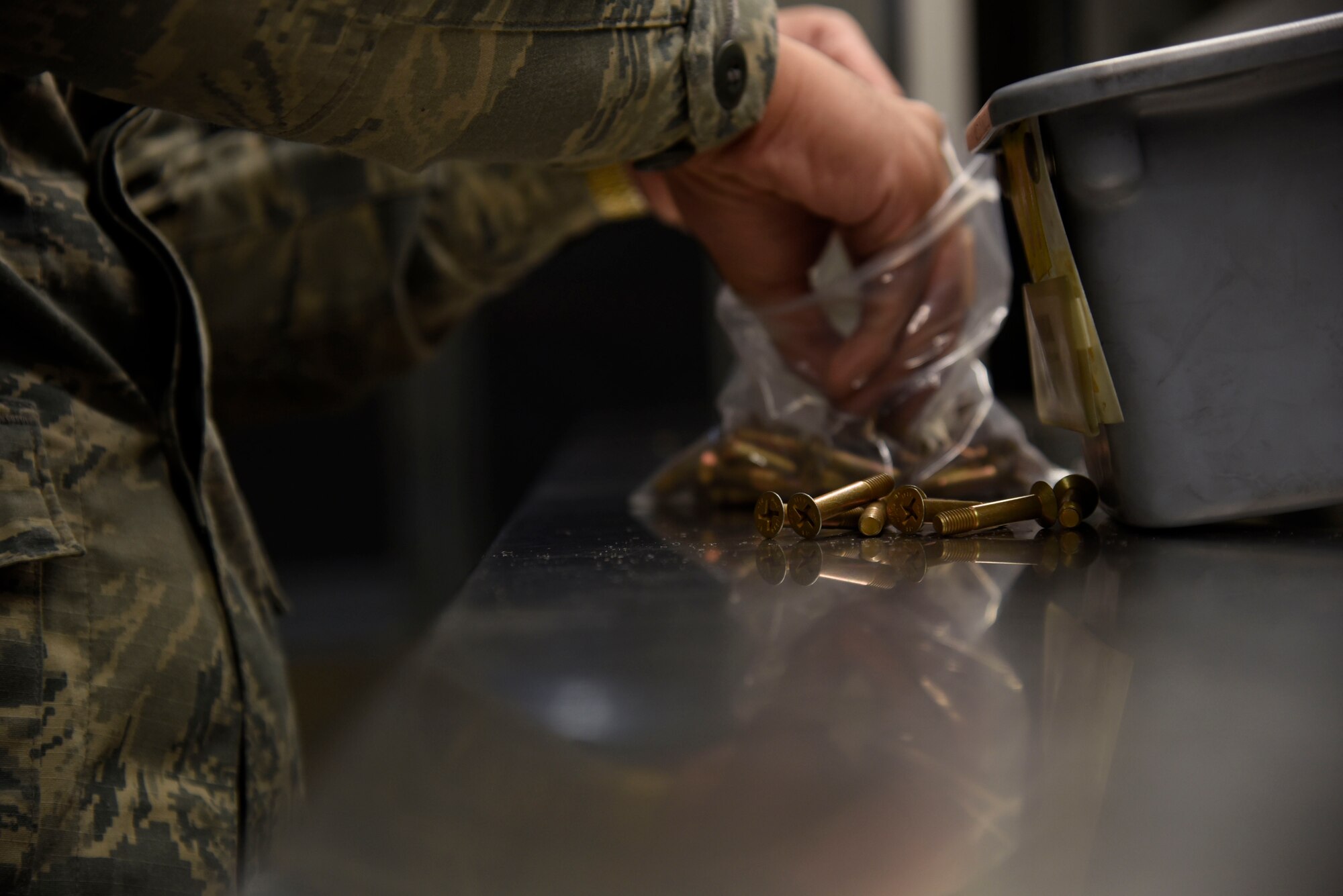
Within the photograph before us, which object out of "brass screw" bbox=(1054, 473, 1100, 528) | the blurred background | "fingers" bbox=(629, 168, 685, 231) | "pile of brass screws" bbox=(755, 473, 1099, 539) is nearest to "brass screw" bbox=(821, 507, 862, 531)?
"pile of brass screws" bbox=(755, 473, 1099, 539)

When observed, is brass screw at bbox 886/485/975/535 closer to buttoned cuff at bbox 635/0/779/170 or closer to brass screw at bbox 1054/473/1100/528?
brass screw at bbox 1054/473/1100/528

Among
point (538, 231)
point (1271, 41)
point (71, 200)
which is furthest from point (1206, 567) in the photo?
point (538, 231)

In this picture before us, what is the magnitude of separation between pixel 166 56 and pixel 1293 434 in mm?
566

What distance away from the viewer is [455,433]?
9.25 ft

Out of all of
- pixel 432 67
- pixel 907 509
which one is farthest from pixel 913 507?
pixel 432 67

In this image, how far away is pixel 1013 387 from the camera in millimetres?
2297

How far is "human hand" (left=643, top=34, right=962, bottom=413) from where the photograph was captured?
26.8 inches

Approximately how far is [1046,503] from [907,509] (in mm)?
81

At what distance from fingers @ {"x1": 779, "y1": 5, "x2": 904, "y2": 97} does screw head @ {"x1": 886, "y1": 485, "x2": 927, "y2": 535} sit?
44 cm

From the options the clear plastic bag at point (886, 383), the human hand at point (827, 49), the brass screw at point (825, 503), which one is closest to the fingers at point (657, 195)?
the human hand at point (827, 49)

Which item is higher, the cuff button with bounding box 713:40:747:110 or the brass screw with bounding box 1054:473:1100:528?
the cuff button with bounding box 713:40:747:110

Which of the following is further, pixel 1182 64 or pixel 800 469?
pixel 800 469

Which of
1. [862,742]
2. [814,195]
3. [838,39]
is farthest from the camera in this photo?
[838,39]

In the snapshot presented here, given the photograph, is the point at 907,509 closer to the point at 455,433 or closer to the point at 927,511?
the point at 927,511
